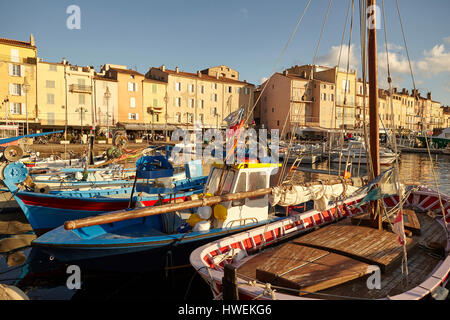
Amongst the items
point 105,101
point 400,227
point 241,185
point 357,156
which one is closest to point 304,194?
point 241,185

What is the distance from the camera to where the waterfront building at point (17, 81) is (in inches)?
1689

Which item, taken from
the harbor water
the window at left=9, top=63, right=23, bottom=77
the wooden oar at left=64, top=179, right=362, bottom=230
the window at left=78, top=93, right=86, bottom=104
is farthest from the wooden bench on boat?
the window at left=9, top=63, right=23, bottom=77

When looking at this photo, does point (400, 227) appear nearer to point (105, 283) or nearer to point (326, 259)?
point (326, 259)

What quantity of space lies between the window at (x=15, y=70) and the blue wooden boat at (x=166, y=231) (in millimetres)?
44948

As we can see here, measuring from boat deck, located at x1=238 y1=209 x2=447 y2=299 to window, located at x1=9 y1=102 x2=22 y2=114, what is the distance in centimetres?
4767

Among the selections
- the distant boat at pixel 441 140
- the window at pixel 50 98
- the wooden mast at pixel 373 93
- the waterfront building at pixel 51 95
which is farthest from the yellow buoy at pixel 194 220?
the distant boat at pixel 441 140

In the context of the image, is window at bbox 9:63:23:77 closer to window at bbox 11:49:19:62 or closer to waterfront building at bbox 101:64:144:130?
window at bbox 11:49:19:62

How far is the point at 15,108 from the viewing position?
143 ft

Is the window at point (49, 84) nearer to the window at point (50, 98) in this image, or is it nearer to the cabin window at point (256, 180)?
the window at point (50, 98)

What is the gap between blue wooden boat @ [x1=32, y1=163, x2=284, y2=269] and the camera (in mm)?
7926

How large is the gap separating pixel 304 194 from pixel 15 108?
1887 inches
